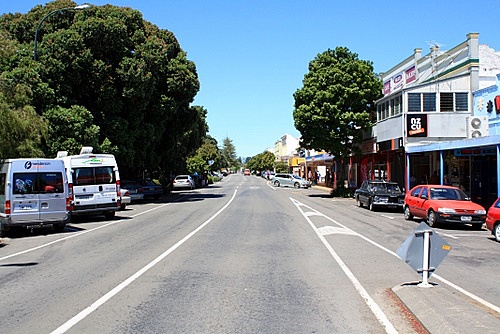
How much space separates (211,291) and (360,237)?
8278 mm

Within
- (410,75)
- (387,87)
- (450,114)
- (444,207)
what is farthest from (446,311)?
(387,87)

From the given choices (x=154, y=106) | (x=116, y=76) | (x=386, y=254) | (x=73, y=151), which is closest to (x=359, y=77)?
(x=154, y=106)

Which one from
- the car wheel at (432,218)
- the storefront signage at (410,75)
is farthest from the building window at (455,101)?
the car wheel at (432,218)

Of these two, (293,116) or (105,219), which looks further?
(293,116)

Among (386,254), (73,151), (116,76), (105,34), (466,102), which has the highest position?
(105,34)

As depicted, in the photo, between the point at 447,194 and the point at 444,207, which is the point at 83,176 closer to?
the point at 444,207

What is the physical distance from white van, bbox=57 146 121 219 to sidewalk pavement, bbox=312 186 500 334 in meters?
15.5

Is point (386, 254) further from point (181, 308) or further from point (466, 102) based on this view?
point (466, 102)

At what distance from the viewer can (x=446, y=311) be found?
633cm

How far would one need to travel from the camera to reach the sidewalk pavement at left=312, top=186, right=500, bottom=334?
18.8 ft

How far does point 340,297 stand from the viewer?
765 cm

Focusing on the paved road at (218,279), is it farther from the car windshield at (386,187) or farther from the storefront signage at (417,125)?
the storefront signage at (417,125)

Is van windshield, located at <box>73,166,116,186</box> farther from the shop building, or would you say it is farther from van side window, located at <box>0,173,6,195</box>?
the shop building

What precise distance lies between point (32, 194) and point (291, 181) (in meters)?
44.9
